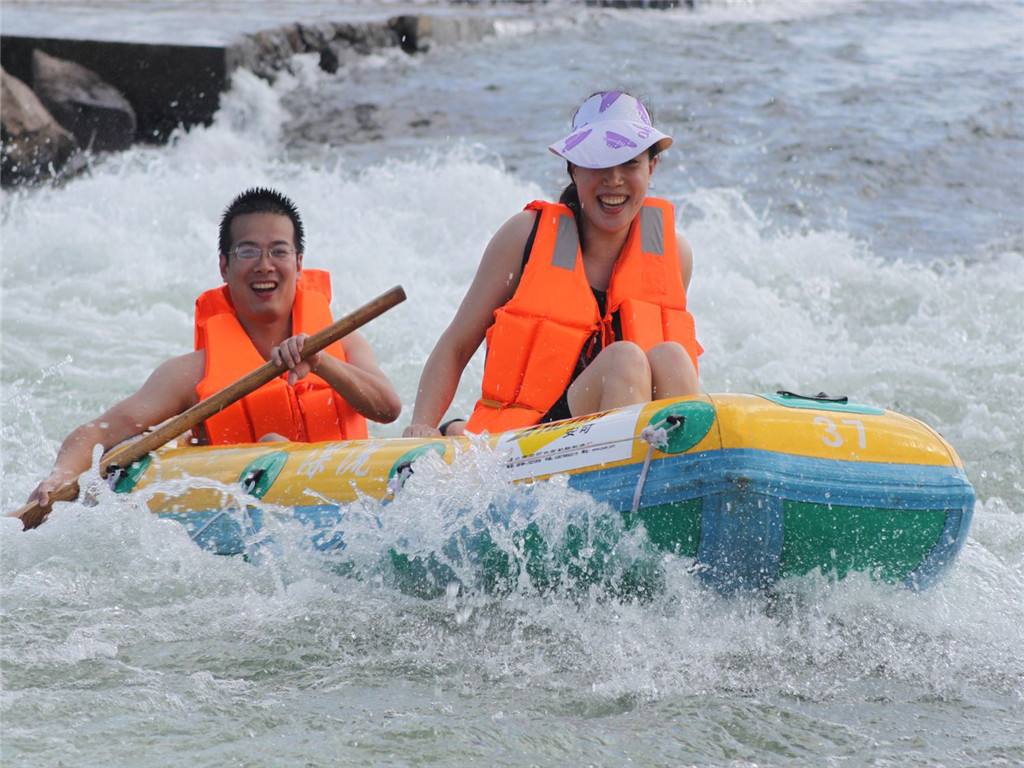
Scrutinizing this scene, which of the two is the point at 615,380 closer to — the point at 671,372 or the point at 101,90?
the point at 671,372

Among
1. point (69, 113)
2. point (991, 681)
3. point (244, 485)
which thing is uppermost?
point (69, 113)

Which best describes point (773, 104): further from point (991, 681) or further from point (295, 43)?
point (991, 681)

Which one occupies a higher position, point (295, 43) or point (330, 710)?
point (295, 43)

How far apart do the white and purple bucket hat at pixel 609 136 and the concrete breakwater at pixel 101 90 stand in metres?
7.13

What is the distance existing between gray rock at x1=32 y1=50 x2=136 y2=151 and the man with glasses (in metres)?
7.15

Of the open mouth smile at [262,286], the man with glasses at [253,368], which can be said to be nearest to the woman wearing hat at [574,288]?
the man with glasses at [253,368]

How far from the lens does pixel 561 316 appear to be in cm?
407

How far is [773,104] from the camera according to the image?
12.1m

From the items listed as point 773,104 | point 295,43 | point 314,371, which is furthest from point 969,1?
point 314,371

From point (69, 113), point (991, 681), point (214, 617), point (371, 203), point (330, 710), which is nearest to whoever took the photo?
point (330, 710)

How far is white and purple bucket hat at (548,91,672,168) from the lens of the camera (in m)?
3.99

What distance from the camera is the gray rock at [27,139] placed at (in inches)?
403

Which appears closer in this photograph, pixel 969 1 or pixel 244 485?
pixel 244 485

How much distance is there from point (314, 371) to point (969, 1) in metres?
14.6
